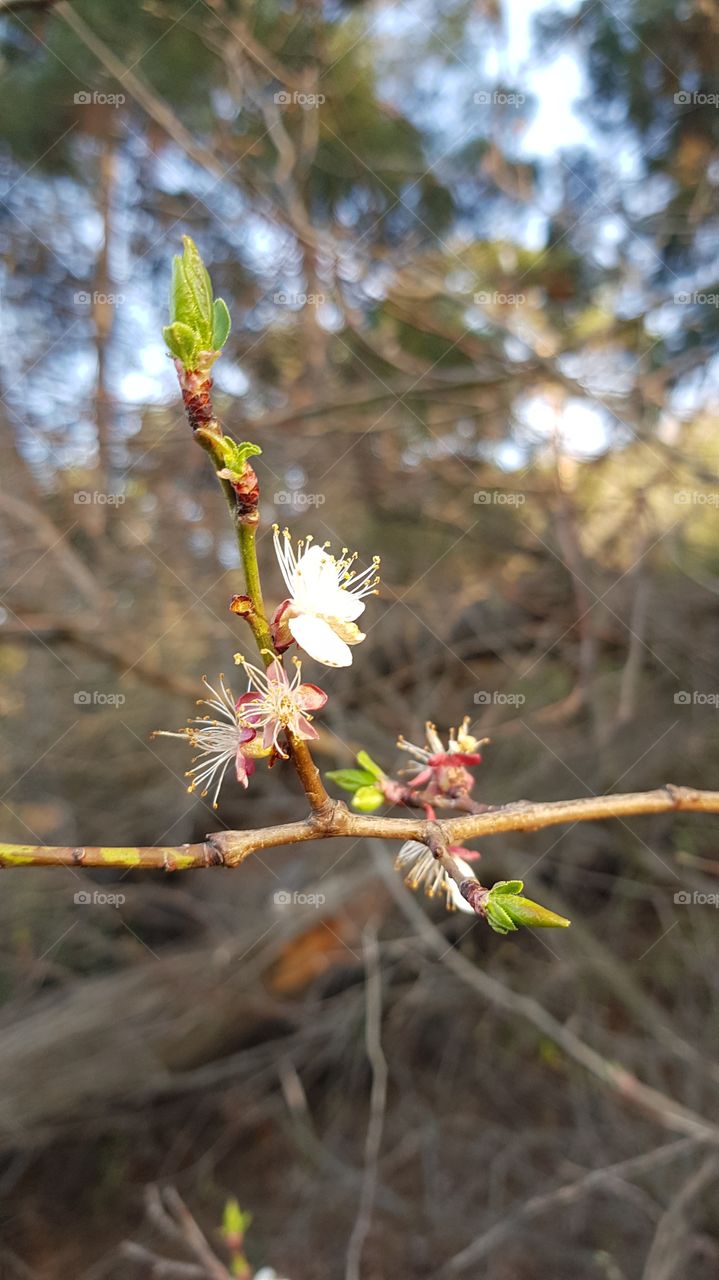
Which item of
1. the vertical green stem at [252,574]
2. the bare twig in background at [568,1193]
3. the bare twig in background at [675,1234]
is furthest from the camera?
the bare twig in background at [675,1234]

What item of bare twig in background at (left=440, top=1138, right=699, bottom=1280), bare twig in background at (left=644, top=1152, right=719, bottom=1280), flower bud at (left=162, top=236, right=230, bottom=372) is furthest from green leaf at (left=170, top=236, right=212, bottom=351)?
bare twig in background at (left=644, top=1152, right=719, bottom=1280)

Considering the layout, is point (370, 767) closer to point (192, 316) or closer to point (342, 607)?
point (342, 607)

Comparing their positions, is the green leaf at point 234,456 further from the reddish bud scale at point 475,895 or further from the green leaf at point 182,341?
the reddish bud scale at point 475,895

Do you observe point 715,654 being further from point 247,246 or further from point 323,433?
point 247,246

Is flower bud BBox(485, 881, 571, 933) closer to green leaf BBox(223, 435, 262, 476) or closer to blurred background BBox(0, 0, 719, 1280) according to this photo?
green leaf BBox(223, 435, 262, 476)

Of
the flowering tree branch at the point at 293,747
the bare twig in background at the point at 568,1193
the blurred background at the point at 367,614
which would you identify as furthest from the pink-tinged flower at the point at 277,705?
the blurred background at the point at 367,614

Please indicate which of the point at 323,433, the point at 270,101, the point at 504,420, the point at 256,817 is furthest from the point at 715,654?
the point at 270,101
